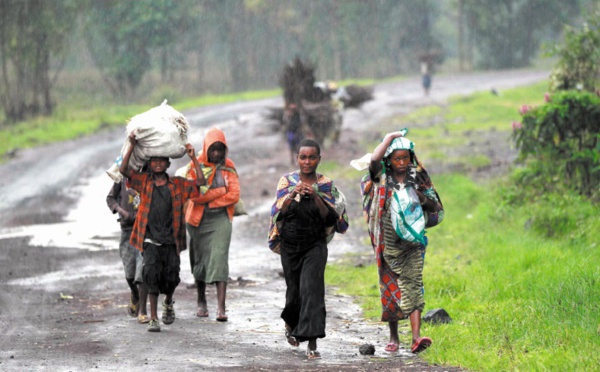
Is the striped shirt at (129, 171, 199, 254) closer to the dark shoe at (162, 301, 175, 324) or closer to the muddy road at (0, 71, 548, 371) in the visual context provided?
the dark shoe at (162, 301, 175, 324)

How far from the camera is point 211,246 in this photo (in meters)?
8.79

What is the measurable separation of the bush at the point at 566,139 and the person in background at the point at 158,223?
607 cm

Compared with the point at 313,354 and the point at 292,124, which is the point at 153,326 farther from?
the point at 292,124

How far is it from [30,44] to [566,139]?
24524 mm

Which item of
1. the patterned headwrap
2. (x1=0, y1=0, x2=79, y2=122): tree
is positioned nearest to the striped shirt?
the patterned headwrap

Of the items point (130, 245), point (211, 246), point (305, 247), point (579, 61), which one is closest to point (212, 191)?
point (211, 246)

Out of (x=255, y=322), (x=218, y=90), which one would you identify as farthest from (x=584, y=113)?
(x=218, y=90)

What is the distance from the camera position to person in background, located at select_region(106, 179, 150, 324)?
8383 mm

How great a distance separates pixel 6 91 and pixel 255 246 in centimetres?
2178

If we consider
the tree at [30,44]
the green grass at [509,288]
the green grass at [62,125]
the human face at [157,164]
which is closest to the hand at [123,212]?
the human face at [157,164]

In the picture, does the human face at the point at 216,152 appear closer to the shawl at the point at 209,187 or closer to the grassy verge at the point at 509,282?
the shawl at the point at 209,187

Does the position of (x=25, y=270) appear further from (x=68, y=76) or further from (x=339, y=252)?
(x=68, y=76)

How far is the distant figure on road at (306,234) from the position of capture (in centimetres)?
712

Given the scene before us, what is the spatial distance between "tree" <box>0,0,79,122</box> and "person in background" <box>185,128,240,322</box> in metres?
24.8
